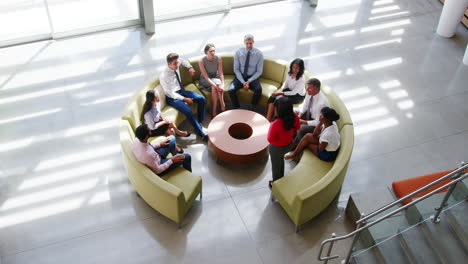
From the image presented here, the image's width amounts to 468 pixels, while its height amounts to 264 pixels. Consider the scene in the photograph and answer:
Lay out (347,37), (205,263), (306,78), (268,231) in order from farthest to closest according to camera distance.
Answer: (347,37) < (306,78) < (268,231) < (205,263)

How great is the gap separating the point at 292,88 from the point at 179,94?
198 cm

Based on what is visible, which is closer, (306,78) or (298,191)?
(298,191)

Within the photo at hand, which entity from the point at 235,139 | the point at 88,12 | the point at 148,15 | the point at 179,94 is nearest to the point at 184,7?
the point at 148,15

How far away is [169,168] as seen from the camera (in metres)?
7.18

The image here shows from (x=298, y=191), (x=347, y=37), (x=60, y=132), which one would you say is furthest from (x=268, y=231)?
(x=347, y=37)

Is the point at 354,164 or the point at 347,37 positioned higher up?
the point at 347,37

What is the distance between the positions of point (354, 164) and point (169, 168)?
10.2 ft

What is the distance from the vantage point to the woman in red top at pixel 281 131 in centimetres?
671

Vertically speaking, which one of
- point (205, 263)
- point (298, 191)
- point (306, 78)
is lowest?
point (205, 263)

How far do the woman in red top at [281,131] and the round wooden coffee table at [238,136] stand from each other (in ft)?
1.63

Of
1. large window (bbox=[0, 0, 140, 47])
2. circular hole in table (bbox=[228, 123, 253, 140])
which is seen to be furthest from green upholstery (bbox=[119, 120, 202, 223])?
large window (bbox=[0, 0, 140, 47])

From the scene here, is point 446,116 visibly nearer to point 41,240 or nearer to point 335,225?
point 335,225

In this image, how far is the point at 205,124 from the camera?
28.8 ft

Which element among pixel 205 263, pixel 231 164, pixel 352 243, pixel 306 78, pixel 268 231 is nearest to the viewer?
pixel 352 243
